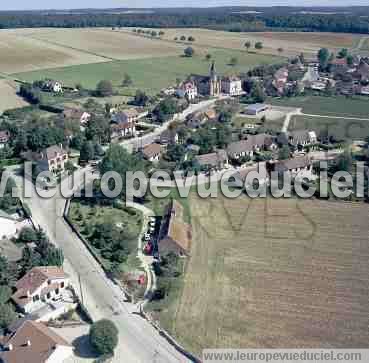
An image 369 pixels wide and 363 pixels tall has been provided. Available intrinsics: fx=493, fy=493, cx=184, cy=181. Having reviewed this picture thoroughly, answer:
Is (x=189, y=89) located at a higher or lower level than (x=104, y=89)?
higher

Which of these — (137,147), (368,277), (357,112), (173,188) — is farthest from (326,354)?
(357,112)

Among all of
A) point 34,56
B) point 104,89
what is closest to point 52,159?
point 104,89

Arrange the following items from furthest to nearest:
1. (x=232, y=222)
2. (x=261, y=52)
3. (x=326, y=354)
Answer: (x=261, y=52), (x=232, y=222), (x=326, y=354)

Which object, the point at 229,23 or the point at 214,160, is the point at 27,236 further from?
the point at 229,23

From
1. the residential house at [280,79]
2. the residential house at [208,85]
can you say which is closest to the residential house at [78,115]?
the residential house at [208,85]

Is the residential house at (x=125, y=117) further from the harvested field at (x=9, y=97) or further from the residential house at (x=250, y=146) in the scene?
the harvested field at (x=9, y=97)

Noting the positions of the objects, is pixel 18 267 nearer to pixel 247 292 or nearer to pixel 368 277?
pixel 247 292
